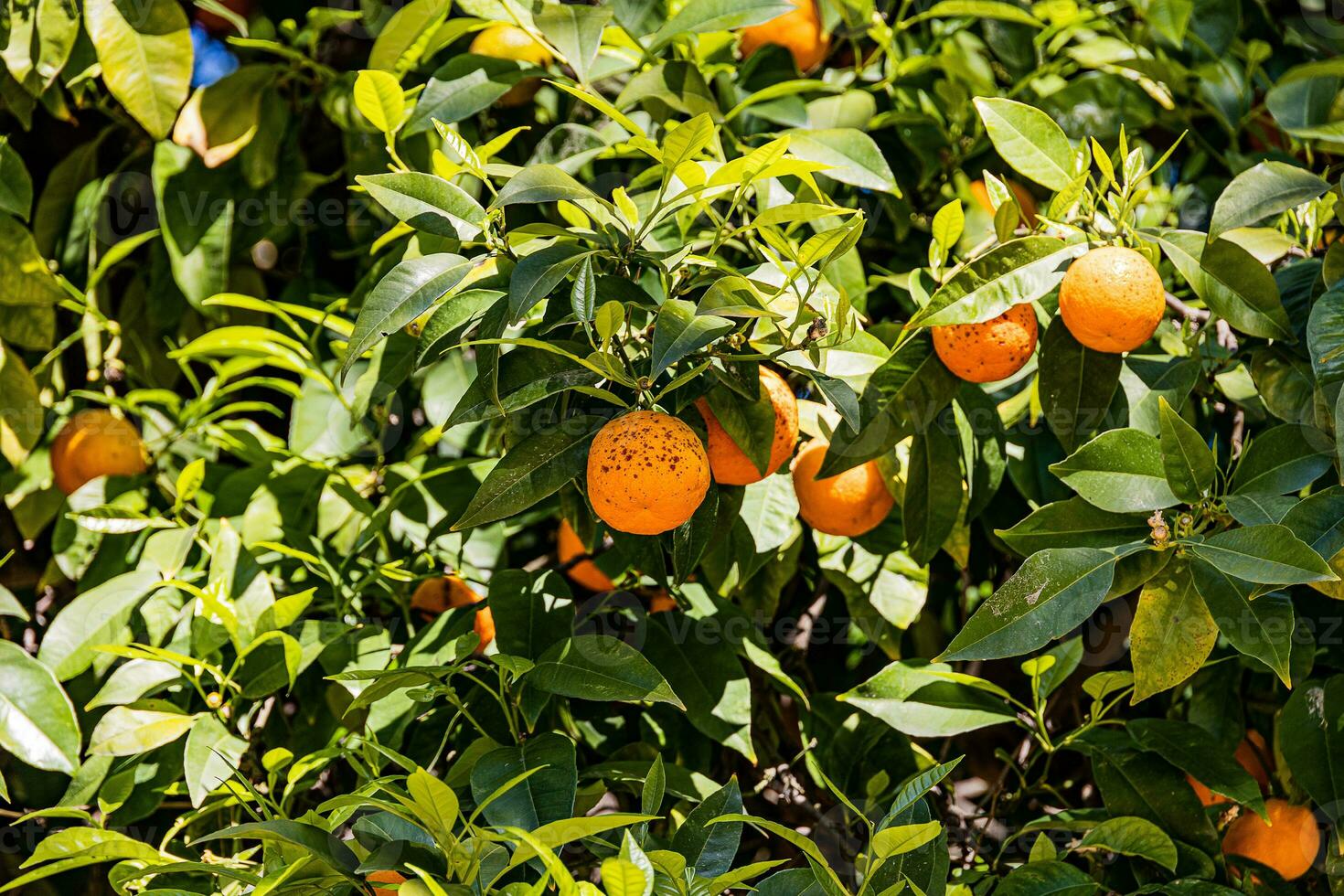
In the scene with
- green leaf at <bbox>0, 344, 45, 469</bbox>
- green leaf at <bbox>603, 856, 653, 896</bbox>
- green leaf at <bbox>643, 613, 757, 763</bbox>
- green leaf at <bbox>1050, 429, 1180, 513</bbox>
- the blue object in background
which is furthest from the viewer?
the blue object in background

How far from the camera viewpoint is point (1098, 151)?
1014 millimetres

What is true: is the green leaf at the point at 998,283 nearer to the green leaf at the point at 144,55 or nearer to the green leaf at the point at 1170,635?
the green leaf at the point at 1170,635

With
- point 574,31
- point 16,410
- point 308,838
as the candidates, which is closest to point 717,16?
point 574,31

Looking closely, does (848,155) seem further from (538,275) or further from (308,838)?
(308,838)

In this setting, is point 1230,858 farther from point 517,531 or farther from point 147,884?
point 147,884

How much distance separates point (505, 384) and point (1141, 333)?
1.74ft

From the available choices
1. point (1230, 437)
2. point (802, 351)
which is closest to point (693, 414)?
point (802, 351)

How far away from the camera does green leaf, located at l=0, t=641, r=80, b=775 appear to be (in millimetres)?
1126

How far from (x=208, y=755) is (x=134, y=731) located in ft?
0.29

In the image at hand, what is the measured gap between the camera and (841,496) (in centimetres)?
110

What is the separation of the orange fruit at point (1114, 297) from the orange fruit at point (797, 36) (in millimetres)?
578

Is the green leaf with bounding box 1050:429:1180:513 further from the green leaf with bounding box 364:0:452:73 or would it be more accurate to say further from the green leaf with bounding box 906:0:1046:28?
the green leaf with bounding box 364:0:452:73

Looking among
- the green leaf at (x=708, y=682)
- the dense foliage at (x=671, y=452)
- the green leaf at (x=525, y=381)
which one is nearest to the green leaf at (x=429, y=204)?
the dense foliage at (x=671, y=452)

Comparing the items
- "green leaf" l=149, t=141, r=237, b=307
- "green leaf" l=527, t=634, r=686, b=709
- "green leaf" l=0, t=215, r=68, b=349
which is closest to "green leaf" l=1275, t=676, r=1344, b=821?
"green leaf" l=527, t=634, r=686, b=709
